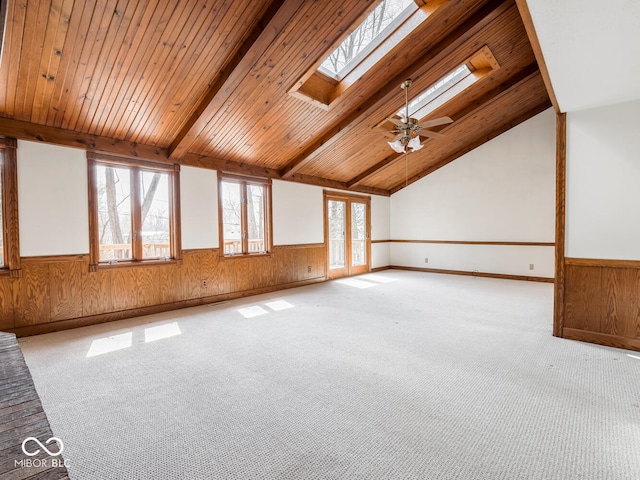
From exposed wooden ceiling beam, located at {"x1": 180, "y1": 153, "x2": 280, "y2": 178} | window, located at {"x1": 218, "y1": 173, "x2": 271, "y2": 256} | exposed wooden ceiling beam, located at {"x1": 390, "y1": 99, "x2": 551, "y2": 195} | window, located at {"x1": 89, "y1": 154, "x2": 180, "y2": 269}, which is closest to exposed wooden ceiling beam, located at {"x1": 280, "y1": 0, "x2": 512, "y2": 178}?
exposed wooden ceiling beam, located at {"x1": 180, "y1": 153, "x2": 280, "y2": 178}

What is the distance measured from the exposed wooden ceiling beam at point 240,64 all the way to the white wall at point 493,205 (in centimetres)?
617

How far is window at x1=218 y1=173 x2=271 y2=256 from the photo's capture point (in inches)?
222

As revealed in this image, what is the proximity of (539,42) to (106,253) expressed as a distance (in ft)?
17.3

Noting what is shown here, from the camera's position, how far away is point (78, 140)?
13.1 ft

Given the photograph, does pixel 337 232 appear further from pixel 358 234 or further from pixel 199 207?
pixel 199 207

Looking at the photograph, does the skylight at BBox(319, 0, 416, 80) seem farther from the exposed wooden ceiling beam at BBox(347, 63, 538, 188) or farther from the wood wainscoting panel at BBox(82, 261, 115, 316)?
the wood wainscoting panel at BBox(82, 261, 115, 316)

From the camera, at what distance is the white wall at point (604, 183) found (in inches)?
120

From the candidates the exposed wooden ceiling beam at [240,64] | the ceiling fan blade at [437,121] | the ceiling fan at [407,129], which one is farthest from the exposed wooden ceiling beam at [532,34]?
the exposed wooden ceiling beam at [240,64]

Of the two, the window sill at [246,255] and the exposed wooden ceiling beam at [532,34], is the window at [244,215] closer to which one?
the window sill at [246,255]

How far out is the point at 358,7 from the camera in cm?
318

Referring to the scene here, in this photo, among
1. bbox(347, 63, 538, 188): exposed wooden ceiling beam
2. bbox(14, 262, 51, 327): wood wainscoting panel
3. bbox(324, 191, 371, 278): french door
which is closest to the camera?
bbox(14, 262, 51, 327): wood wainscoting panel

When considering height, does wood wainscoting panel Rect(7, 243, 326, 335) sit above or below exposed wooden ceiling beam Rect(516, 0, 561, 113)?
below

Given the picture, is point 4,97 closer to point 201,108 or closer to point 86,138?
point 86,138

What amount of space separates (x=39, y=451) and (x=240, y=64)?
11.2ft
